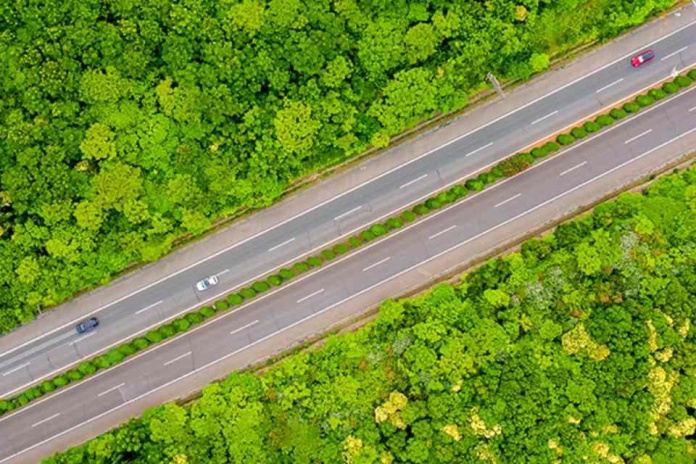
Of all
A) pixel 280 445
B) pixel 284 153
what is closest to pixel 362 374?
pixel 280 445

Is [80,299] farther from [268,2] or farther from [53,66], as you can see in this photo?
[268,2]

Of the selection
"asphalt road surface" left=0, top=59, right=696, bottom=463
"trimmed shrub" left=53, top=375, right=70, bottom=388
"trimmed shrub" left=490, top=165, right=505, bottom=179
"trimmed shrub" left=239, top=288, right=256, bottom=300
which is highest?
"trimmed shrub" left=490, top=165, right=505, bottom=179

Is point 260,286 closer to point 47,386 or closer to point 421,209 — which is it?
point 421,209

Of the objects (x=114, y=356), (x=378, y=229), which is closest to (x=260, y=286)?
(x=378, y=229)

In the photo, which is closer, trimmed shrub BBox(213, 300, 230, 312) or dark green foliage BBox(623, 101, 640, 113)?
trimmed shrub BBox(213, 300, 230, 312)

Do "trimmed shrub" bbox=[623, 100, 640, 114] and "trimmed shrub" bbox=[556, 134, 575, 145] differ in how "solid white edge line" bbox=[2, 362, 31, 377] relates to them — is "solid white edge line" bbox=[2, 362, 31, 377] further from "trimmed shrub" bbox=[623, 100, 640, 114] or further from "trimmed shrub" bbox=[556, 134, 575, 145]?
"trimmed shrub" bbox=[623, 100, 640, 114]

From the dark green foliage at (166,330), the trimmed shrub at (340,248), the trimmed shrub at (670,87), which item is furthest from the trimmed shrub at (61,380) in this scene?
the trimmed shrub at (670,87)

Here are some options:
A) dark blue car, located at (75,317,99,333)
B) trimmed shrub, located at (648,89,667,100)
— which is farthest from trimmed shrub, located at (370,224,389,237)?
trimmed shrub, located at (648,89,667,100)
